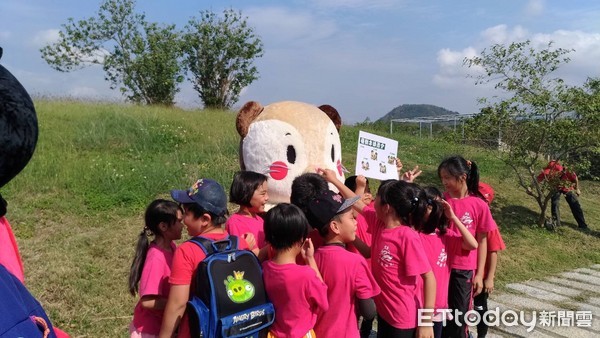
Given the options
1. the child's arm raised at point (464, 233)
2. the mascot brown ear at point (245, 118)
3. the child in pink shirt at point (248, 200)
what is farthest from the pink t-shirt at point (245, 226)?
the child's arm raised at point (464, 233)

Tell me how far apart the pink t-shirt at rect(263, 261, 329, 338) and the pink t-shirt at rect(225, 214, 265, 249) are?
1.73 feet

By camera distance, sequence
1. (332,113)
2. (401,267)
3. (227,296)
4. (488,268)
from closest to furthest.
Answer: (227,296), (401,267), (488,268), (332,113)

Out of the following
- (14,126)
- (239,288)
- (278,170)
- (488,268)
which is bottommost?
(488,268)

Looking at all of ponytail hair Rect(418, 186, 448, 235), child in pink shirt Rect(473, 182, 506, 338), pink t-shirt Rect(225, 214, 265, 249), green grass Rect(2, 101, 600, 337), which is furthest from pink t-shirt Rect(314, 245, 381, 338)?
green grass Rect(2, 101, 600, 337)

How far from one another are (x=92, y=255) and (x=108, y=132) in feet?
13.9

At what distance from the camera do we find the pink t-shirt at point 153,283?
2.28 metres

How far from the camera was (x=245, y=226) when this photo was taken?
2725 millimetres

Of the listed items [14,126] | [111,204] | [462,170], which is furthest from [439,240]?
[111,204]

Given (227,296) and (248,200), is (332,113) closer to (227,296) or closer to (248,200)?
(248,200)

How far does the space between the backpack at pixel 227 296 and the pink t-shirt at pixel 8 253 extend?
2.55 feet

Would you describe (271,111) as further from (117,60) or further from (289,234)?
(117,60)

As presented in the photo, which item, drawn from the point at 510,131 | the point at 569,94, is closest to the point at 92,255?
the point at 510,131

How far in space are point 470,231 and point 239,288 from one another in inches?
82.2

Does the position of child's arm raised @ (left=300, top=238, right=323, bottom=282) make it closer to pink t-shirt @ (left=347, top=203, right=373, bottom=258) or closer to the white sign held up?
pink t-shirt @ (left=347, top=203, right=373, bottom=258)
